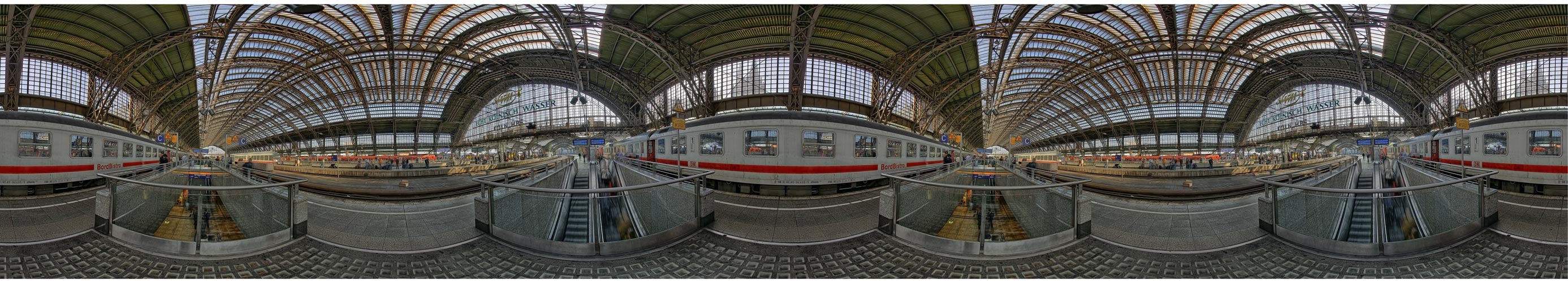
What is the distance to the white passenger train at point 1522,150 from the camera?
10.8m

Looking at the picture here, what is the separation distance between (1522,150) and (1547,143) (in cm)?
48

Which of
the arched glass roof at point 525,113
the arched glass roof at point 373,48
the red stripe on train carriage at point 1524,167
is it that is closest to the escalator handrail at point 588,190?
the arched glass roof at point 373,48

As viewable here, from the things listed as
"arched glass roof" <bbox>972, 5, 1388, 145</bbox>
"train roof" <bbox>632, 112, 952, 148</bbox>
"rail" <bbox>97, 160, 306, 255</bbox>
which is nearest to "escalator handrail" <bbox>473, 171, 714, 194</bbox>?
"rail" <bbox>97, 160, 306, 255</bbox>

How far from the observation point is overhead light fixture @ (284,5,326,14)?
59.1 feet

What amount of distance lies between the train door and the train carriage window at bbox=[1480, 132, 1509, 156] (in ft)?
82.5

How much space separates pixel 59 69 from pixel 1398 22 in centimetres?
4562

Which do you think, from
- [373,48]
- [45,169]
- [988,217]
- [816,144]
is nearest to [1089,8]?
[816,144]

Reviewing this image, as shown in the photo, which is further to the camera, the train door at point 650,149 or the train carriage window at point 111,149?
the train door at point 650,149

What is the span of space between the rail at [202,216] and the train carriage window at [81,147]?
13.5 metres

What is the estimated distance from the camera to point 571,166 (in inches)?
365

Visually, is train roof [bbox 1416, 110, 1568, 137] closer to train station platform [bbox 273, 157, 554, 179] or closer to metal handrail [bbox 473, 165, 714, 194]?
metal handrail [bbox 473, 165, 714, 194]

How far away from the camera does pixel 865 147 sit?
633 inches

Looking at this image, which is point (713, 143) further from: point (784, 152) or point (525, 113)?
point (525, 113)

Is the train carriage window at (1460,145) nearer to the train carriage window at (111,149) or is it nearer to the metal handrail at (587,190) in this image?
the metal handrail at (587,190)
